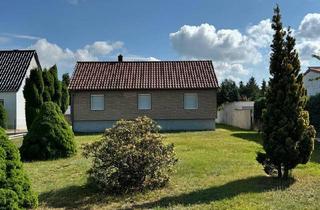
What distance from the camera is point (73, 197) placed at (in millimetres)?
9586

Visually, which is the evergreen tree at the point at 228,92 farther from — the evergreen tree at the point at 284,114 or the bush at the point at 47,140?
the evergreen tree at the point at 284,114

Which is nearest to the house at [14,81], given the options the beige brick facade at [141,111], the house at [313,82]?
the beige brick facade at [141,111]

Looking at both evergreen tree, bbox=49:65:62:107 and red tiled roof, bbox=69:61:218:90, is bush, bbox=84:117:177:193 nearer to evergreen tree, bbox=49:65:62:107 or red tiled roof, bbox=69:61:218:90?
red tiled roof, bbox=69:61:218:90

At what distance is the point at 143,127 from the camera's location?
34.5 feet

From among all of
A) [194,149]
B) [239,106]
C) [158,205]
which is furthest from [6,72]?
[158,205]

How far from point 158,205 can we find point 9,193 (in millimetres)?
2827

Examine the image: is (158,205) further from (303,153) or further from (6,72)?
(6,72)

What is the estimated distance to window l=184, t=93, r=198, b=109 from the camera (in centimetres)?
3078

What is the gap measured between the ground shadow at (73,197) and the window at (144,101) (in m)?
20.3

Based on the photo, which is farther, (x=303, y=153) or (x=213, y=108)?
(x=213, y=108)

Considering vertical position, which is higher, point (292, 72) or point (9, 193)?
point (292, 72)

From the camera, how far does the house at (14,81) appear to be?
113 ft

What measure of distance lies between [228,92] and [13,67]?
32.6 m

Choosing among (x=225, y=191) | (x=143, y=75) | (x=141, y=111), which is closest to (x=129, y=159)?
(x=225, y=191)
